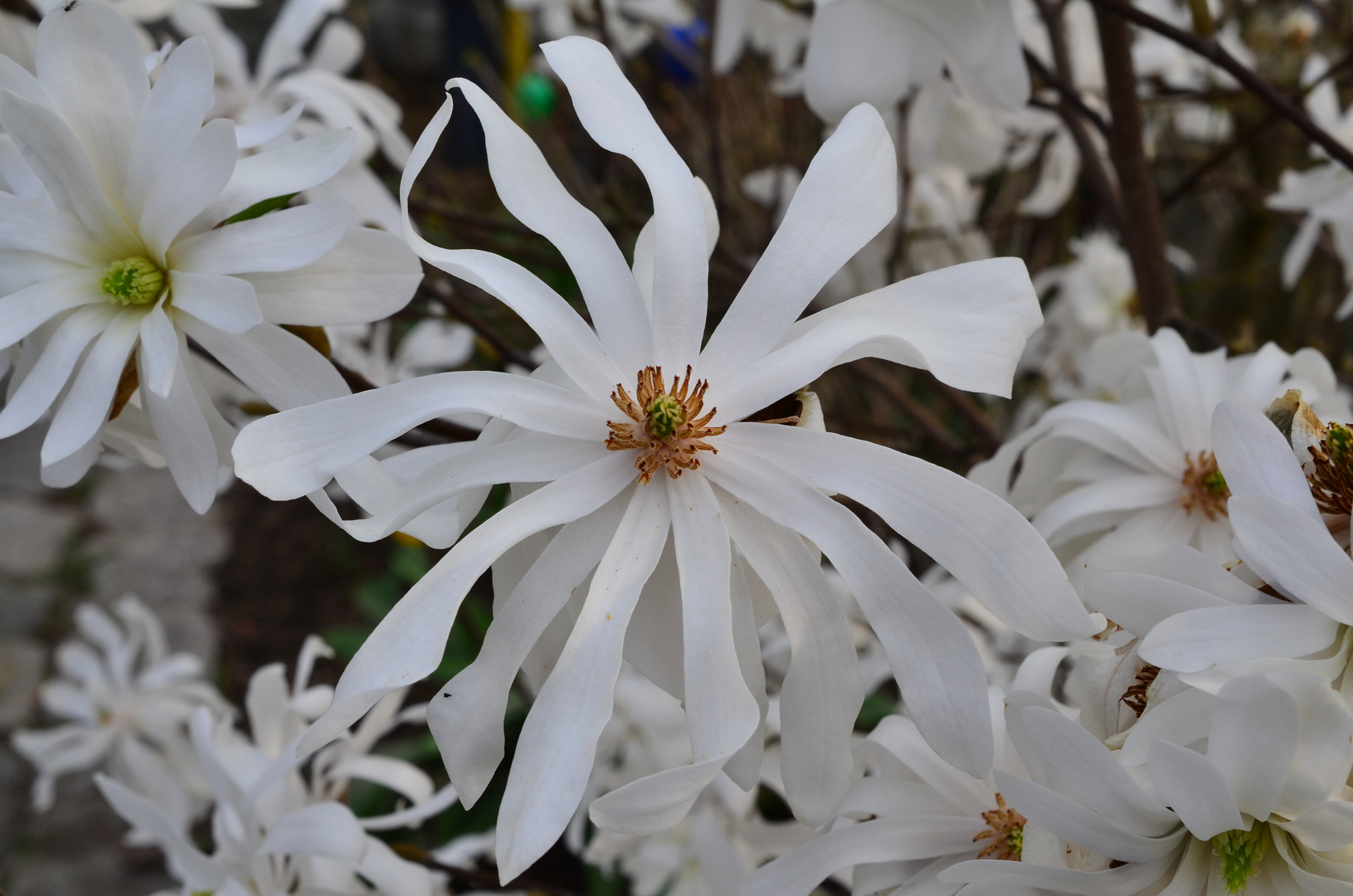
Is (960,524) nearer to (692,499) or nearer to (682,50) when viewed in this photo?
(692,499)

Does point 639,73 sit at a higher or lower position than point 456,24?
lower

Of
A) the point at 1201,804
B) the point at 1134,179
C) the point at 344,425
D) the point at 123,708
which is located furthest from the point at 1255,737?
the point at 123,708

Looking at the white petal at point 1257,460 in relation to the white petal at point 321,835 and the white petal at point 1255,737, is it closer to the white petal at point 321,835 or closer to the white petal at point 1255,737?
the white petal at point 1255,737

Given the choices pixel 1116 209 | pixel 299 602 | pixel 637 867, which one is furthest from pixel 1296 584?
pixel 299 602

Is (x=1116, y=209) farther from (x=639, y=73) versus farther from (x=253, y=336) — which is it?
(x=639, y=73)

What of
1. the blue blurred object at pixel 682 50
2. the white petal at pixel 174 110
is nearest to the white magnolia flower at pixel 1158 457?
the white petal at pixel 174 110

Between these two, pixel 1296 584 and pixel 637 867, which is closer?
pixel 1296 584
